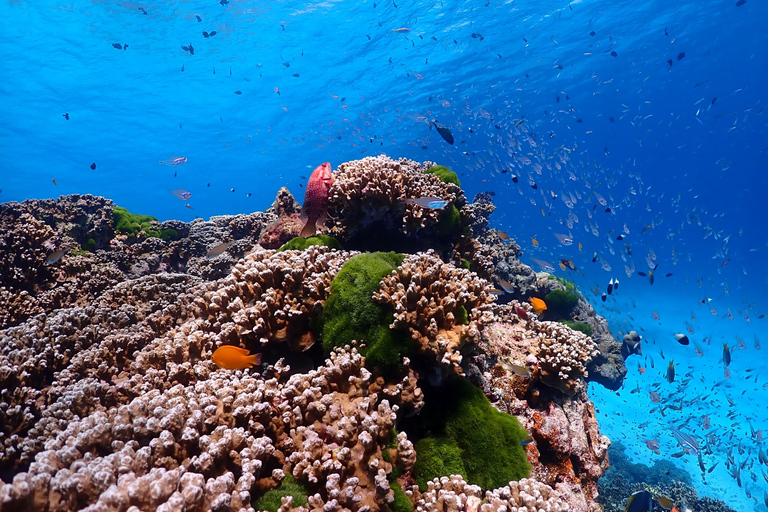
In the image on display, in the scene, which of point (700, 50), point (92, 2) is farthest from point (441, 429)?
point (700, 50)

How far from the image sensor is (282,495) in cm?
229

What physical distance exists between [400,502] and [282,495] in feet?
2.99

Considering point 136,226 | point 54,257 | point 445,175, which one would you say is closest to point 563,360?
point 445,175

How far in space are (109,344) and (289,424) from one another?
120 inches

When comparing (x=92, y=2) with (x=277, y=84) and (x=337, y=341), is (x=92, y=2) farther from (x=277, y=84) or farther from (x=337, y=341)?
(x=337, y=341)

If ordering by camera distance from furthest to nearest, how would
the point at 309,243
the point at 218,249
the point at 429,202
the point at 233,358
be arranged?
the point at 218,249 < the point at 309,243 < the point at 429,202 < the point at 233,358

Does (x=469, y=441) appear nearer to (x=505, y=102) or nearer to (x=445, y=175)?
(x=445, y=175)

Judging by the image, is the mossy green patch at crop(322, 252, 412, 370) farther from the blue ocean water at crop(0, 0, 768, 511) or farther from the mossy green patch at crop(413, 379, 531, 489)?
the blue ocean water at crop(0, 0, 768, 511)

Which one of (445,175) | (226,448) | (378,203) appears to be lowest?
(226,448)

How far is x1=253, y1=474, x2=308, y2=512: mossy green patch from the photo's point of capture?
2215 millimetres

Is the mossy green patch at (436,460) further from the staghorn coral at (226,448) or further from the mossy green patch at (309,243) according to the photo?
the mossy green patch at (309,243)

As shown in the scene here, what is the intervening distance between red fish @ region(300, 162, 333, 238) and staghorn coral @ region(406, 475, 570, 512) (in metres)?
4.93

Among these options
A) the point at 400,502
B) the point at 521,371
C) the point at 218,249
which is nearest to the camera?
the point at 400,502

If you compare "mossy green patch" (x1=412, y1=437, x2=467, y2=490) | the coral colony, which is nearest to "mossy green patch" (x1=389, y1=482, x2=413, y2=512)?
the coral colony
